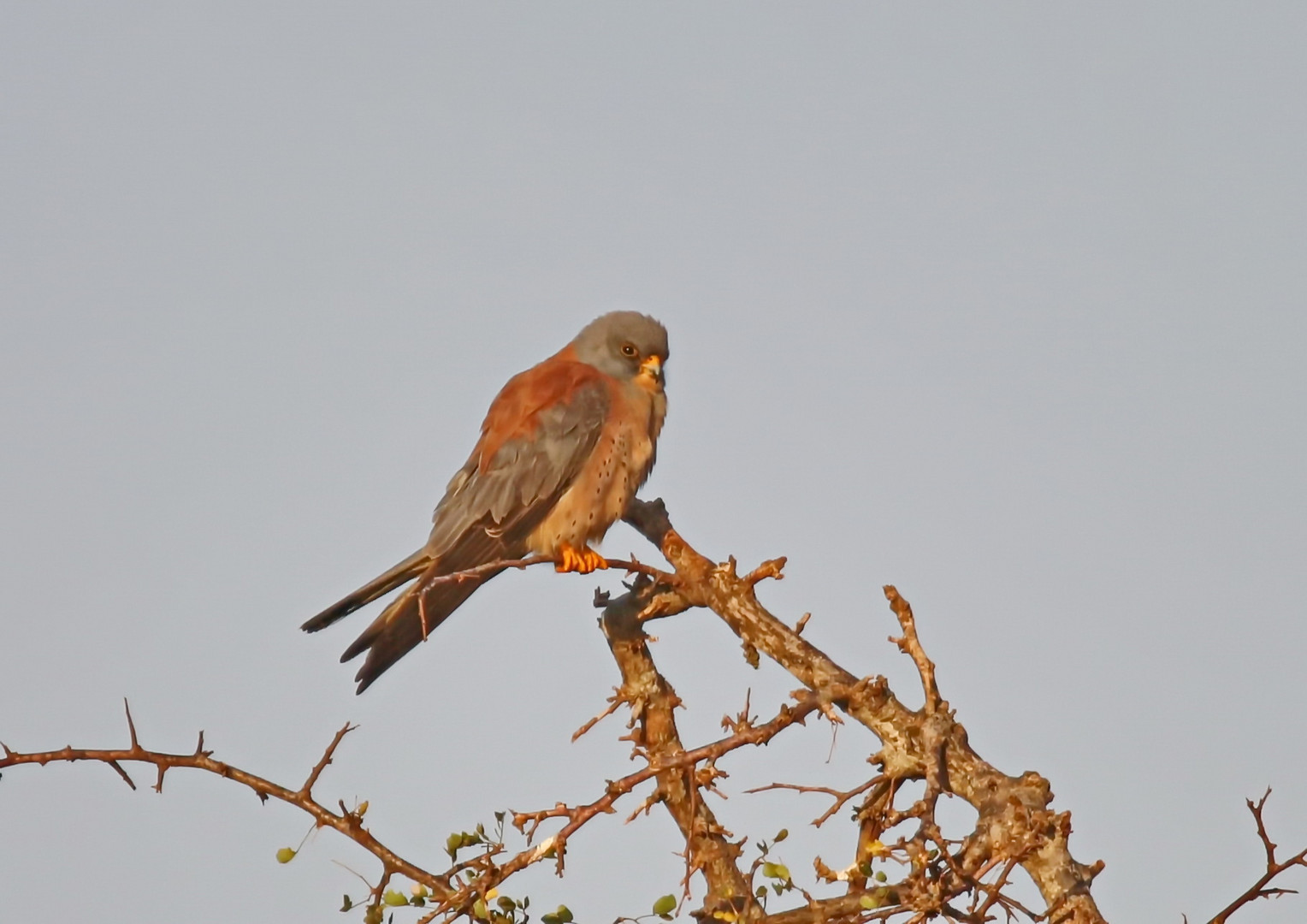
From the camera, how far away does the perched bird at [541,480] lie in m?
5.72

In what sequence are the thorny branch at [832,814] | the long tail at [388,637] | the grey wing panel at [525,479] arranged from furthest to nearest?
1. the grey wing panel at [525,479]
2. the long tail at [388,637]
3. the thorny branch at [832,814]

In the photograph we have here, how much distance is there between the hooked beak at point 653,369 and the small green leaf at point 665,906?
3.52 m

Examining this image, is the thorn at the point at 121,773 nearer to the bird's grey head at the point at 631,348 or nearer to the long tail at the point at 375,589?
the long tail at the point at 375,589

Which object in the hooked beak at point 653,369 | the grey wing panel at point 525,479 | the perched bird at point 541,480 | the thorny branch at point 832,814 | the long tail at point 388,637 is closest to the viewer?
the thorny branch at point 832,814

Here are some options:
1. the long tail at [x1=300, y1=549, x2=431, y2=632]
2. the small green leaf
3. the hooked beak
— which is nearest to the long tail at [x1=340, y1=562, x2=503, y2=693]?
the long tail at [x1=300, y1=549, x2=431, y2=632]

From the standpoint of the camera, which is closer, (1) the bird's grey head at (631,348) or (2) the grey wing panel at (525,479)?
(2) the grey wing panel at (525,479)

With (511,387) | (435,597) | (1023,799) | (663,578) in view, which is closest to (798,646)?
(663,578)

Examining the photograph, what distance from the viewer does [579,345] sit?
6.75m

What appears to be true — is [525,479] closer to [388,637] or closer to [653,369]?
[653,369]

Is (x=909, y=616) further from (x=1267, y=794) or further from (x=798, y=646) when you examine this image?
(x=1267, y=794)

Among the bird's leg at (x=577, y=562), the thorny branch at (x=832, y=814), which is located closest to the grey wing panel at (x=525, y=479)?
the bird's leg at (x=577, y=562)

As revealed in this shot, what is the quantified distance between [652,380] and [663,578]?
2584 millimetres

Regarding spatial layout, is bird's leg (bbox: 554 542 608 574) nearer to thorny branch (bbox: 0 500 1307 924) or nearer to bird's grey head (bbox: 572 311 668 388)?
bird's grey head (bbox: 572 311 668 388)

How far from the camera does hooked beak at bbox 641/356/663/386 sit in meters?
6.50
